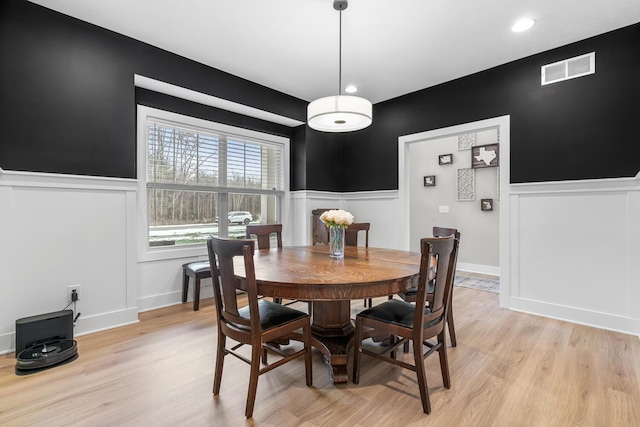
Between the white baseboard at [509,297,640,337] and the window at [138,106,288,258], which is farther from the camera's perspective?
the window at [138,106,288,258]

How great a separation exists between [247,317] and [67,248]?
1910 millimetres

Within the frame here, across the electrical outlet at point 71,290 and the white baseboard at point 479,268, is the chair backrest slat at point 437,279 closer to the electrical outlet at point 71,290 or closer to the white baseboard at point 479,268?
the electrical outlet at point 71,290

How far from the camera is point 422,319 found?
1607 millimetres

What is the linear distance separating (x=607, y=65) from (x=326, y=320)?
343cm

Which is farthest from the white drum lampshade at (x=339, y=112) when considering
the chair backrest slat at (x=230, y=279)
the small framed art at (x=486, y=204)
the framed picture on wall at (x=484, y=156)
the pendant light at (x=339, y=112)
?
the small framed art at (x=486, y=204)

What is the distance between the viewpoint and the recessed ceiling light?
2592mm

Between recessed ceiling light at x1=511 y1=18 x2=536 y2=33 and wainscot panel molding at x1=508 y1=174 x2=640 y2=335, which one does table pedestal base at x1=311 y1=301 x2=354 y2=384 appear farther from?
recessed ceiling light at x1=511 y1=18 x2=536 y2=33

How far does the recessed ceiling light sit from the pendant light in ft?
5.07

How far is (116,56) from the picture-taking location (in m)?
2.81

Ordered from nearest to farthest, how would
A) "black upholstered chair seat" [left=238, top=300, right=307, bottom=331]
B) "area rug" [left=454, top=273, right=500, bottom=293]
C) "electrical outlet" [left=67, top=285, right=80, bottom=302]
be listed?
"black upholstered chair seat" [left=238, top=300, right=307, bottom=331] < "electrical outlet" [left=67, top=285, right=80, bottom=302] < "area rug" [left=454, top=273, right=500, bottom=293]

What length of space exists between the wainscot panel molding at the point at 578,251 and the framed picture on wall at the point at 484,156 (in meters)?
1.95

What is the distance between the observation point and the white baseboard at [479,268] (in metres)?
5.03

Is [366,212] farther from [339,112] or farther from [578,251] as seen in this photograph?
[339,112]

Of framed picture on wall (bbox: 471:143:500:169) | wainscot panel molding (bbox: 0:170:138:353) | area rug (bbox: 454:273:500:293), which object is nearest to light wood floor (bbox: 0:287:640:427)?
wainscot panel molding (bbox: 0:170:138:353)
